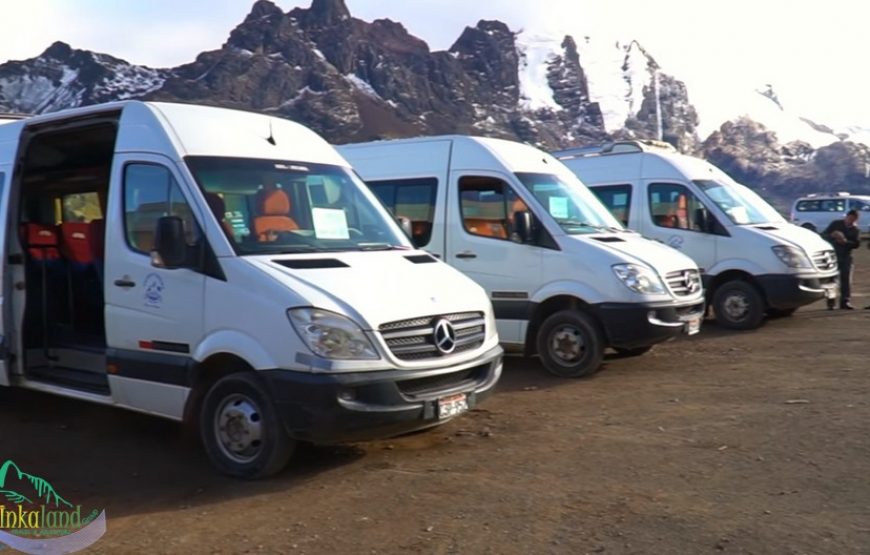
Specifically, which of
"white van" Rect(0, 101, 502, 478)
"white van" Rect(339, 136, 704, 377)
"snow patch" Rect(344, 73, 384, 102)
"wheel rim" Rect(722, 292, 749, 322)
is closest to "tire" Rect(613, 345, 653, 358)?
"white van" Rect(339, 136, 704, 377)

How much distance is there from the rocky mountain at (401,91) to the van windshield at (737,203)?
392ft

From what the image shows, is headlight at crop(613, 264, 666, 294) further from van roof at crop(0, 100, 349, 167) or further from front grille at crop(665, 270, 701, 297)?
van roof at crop(0, 100, 349, 167)

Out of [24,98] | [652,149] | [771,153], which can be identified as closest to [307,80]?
[24,98]

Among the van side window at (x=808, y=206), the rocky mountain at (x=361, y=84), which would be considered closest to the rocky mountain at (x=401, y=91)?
the rocky mountain at (x=361, y=84)

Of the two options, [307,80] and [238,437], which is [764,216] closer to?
[238,437]

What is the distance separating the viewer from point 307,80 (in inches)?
6083

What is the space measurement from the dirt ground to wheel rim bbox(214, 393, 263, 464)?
200 mm

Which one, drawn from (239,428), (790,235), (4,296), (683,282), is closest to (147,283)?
(239,428)

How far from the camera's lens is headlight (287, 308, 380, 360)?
535 centimetres

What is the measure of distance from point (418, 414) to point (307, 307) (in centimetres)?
100

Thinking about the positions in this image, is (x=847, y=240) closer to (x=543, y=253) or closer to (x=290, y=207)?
(x=543, y=253)

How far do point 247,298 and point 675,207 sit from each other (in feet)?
27.5

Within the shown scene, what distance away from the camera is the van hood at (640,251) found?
884cm

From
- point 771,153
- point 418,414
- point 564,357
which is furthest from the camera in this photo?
point 771,153
